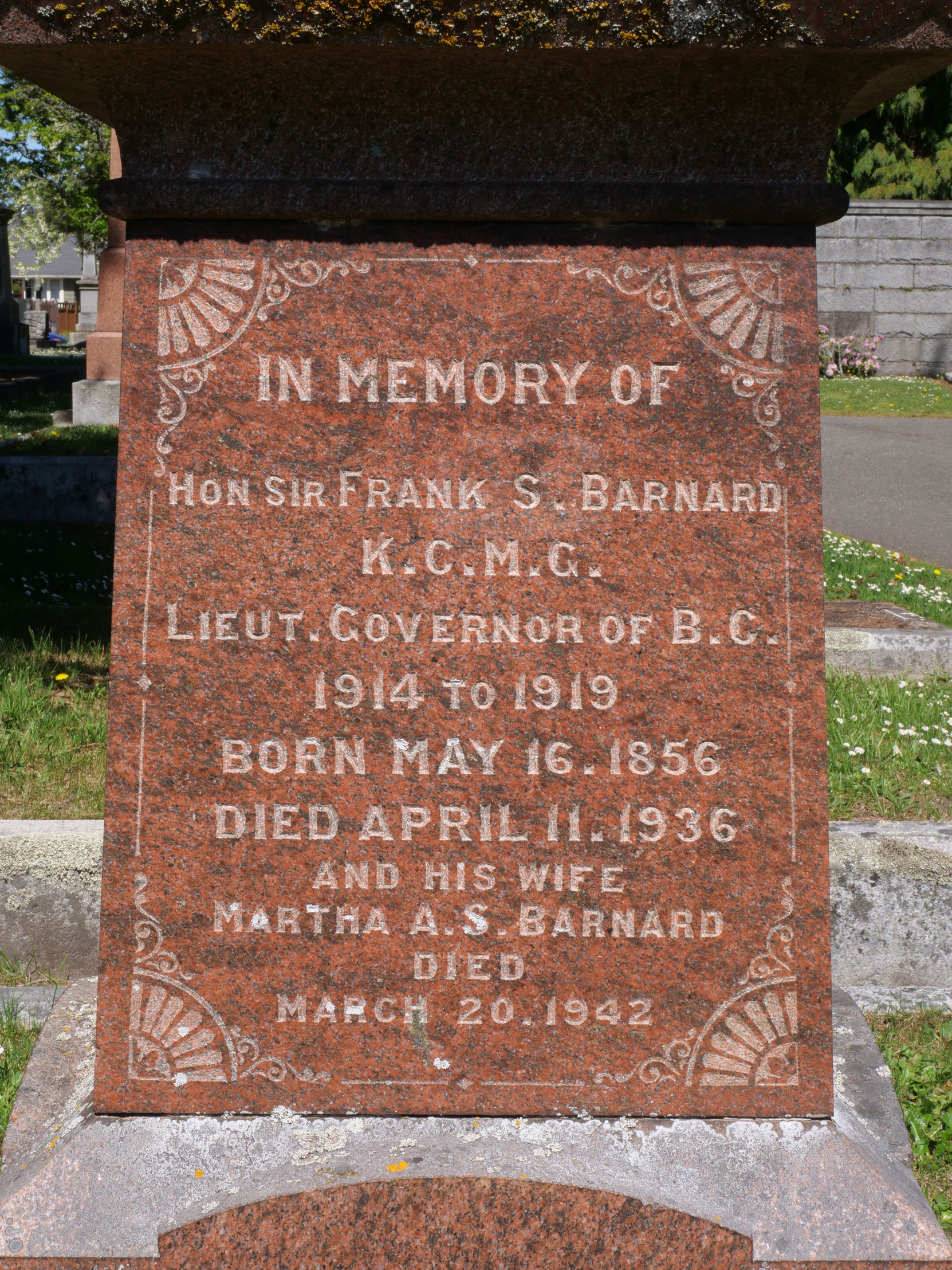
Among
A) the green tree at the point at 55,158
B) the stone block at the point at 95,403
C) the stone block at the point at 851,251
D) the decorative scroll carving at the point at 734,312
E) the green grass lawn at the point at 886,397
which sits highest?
the green tree at the point at 55,158

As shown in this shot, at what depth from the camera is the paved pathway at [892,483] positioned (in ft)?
29.8

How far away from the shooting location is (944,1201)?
2.39 metres

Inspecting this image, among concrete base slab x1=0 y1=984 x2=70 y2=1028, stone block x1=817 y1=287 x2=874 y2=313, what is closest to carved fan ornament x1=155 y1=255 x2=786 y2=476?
concrete base slab x1=0 y1=984 x2=70 y2=1028

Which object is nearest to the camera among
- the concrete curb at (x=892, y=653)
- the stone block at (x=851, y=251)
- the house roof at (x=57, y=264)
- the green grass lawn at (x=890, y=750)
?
the green grass lawn at (x=890, y=750)

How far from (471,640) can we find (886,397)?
14.5 m

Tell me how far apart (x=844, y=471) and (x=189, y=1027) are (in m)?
10.2

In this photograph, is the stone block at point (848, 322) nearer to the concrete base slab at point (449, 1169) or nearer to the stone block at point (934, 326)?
the stone block at point (934, 326)

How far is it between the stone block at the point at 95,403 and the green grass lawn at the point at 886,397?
8.05 m

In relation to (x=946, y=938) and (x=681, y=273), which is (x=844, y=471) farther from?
(x=681, y=273)

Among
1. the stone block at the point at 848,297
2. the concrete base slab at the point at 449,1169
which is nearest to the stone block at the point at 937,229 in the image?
the stone block at the point at 848,297

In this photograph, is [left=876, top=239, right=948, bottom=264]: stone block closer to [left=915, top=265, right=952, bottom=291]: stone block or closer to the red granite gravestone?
[left=915, top=265, right=952, bottom=291]: stone block

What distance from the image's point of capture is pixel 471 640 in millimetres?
2254

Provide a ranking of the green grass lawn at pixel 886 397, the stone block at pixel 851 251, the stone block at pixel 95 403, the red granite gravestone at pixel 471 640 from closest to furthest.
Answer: the red granite gravestone at pixel 471 640 < the stone block at pixel 95 403 < the green grass lawn at pixel 886 397 < the stone block at pixel 851 251

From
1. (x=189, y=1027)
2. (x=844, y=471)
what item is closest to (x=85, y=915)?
(x=189, y=1027)
